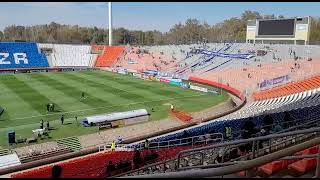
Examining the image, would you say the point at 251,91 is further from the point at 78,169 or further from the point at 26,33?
the point at 26,33

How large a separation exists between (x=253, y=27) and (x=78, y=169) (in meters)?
57.6

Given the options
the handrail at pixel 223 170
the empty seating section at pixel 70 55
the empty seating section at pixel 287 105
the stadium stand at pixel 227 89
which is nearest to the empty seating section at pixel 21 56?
the empty seating section at pixel 70 55

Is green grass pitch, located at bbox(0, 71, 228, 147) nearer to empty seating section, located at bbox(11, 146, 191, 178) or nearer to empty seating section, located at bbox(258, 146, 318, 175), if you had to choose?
empty seating section, located at bbox(11, 146, 191, 178)

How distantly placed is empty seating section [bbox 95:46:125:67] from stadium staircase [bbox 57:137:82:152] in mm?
55078

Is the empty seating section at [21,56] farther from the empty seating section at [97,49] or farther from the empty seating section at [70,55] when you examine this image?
the empty seating section at [97,49]

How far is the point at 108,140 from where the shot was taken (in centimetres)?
2534

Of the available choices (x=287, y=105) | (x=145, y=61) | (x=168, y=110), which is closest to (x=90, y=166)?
(x=287, y=105)

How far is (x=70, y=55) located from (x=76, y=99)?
43812 millimetres

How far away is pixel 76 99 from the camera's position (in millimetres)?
39312

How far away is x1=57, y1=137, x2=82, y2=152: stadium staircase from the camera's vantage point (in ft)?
76.9

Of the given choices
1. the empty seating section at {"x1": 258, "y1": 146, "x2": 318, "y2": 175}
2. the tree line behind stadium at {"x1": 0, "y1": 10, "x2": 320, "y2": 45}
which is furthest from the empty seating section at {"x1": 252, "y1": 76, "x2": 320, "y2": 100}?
the tree line behind stadium at {"x1": 0, "y1": 10, "x2": 320, "y2": 45}

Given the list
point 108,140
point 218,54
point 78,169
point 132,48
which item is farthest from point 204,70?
point 78,169

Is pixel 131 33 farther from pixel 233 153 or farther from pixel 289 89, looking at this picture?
pixel 233 153

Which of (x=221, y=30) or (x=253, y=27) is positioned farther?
(x=221, y=30)
